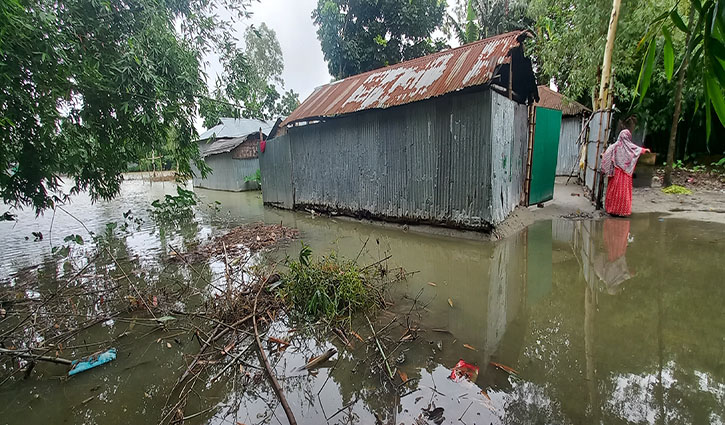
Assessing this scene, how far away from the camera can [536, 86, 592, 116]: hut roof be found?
13.5 metres

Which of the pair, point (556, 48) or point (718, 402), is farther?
point (556, 48)

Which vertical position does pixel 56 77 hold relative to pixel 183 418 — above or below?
above

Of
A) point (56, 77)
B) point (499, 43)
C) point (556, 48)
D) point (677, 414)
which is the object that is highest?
point (556, 48)

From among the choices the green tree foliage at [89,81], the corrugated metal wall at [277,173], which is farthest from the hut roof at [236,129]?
the green tree foliage at [89,81]

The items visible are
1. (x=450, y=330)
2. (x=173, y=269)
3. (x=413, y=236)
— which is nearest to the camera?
(x=450, y=330)

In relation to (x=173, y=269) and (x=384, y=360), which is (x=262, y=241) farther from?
(x=384, y=360)

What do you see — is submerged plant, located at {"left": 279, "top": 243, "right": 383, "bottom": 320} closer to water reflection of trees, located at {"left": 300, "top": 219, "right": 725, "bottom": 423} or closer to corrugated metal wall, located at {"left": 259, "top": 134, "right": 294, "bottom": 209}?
water reflection of trees, located at {"left": 300, "top": 219, "right": 725, "bottom": 423}

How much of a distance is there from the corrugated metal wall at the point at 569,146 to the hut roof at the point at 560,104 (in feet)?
1.37

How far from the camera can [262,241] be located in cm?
652

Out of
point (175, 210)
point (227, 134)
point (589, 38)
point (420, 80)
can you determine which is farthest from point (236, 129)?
point (589, 38)

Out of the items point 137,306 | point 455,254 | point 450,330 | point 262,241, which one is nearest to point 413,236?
point 455,254

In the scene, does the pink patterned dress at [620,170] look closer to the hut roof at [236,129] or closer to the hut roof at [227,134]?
the hut roof at [227,134]

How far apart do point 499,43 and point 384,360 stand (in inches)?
257

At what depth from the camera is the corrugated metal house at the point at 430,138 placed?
5.90 m
